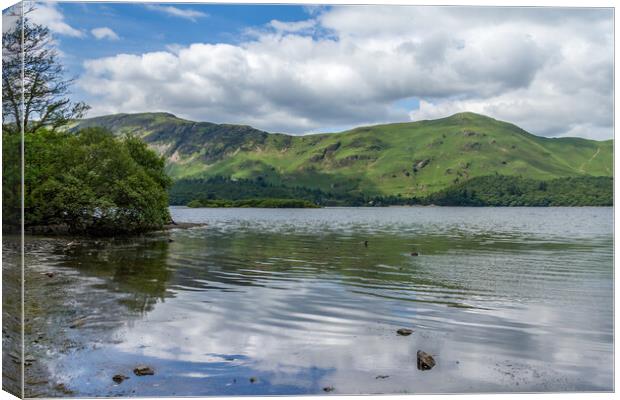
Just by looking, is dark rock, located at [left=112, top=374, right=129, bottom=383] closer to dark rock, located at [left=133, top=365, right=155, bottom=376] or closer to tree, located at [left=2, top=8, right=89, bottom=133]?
dark rock, located at [left=133, top=365, right=155, bottom=376]

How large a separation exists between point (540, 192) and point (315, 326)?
6625 cm

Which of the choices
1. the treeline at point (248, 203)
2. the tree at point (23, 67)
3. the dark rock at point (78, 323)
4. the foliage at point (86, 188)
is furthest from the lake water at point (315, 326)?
the treeline at point (248, 203)

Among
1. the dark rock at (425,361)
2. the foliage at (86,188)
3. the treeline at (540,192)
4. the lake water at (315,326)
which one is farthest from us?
the foliage at (86,188)

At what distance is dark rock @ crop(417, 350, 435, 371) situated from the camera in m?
12.2

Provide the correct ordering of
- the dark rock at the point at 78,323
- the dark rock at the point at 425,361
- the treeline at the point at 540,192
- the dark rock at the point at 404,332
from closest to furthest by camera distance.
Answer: the dark rock at the point at 425,361 → the dark rock at the point at 78,323 → the dark rock at the point at 404,332 → the treeline at the point at 540,192

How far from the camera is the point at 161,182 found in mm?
66188

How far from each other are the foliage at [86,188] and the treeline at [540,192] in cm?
3941

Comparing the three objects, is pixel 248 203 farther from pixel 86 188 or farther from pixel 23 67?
pixel 23 67

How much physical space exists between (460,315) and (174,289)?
1183 cm

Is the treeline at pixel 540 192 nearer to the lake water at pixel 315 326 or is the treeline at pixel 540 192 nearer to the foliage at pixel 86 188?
the lake water at pixel 315 326

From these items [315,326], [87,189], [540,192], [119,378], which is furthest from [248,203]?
[119,378]

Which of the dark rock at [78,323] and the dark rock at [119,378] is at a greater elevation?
the dark rock at [119,378]

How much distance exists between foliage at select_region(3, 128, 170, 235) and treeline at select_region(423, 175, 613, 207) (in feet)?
129

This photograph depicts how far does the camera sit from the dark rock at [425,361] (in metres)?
12.2
